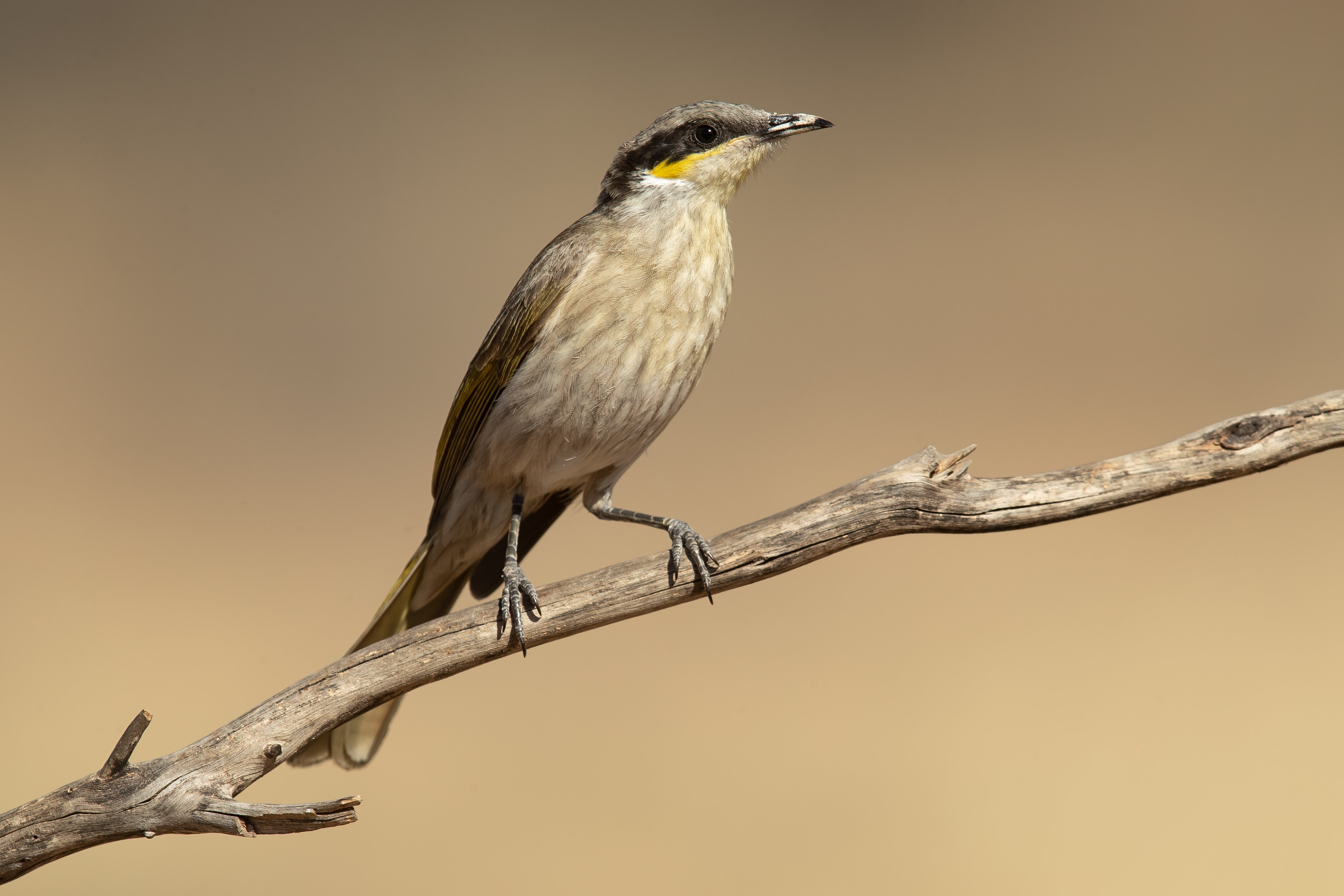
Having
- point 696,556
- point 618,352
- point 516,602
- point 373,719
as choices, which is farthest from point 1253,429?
point 373,719

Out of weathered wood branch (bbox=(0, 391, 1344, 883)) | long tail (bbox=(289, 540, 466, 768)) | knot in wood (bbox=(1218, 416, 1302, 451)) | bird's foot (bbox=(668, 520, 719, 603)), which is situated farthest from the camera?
long tail (bbox=(289, 540, 466, 768))

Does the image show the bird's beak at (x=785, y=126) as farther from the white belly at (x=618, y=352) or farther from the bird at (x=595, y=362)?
the white belly at (x=618, y=352)

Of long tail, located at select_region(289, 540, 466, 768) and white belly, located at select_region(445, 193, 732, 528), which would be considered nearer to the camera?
white belly, located at select_region(445, 193, 732, 528)

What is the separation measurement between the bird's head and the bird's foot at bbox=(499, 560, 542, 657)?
3.89 ft

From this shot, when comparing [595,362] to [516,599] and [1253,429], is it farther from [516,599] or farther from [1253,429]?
[1253,429]

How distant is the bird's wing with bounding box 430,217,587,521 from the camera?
2.52 metres

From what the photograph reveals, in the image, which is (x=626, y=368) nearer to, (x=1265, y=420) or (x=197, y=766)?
(x=197, y=766)

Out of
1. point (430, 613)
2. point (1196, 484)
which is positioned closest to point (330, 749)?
point (430, 613)

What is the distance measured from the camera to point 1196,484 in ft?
7.08

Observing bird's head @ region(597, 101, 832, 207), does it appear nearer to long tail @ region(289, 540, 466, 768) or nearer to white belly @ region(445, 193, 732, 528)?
white belly @ region(445, 193, 732, 528)

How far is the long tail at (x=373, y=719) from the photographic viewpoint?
2.55 metres

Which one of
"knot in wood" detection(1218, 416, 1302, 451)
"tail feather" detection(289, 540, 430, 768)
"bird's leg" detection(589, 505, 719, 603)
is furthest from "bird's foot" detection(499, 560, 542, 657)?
"knot in wood" detection(1218, 416, 1302, 451)

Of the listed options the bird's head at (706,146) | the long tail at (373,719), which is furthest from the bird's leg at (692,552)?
the bird's head at (706,146)

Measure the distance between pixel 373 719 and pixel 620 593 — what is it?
0.94 meters
